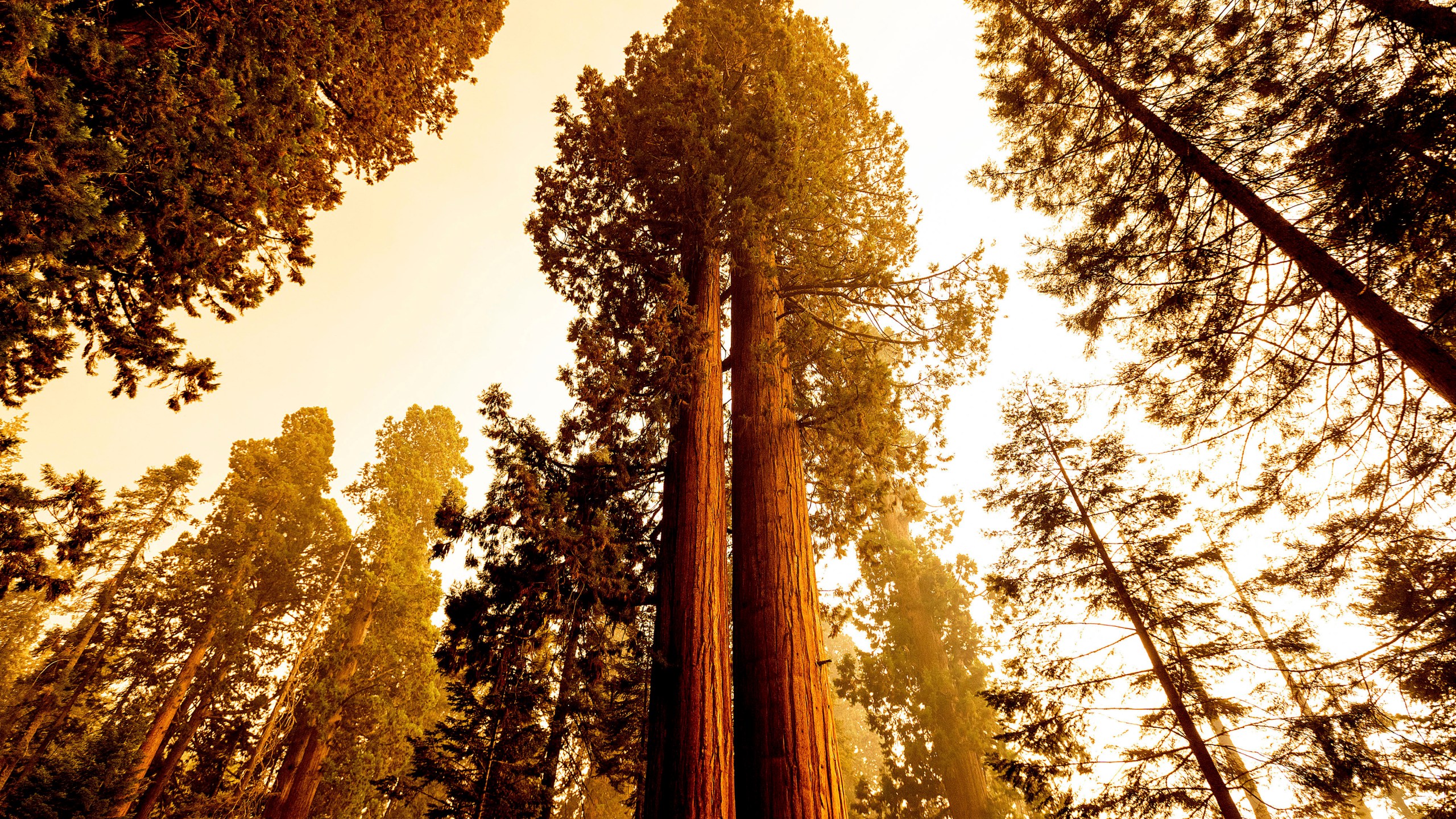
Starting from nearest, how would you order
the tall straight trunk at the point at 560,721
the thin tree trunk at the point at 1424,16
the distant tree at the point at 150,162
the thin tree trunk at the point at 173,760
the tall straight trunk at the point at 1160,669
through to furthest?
the distant tree at the point at 150,162 < the thin tree trunk at the point at 1424,16 < the tall straight trunk at the point at 560,721 < the tall straight trunk at the point at 1160,669 < the thin tree trunk at the point at 173,760

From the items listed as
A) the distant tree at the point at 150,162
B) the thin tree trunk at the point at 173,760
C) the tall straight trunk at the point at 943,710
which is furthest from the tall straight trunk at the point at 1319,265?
the thin tree trunk at the point at 173,760

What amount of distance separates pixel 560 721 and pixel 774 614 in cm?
306

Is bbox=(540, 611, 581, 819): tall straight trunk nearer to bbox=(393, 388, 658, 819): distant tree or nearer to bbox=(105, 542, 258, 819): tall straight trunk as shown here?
bbox=(393, 388, 658, 819): distant tree

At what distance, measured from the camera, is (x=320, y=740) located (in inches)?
453

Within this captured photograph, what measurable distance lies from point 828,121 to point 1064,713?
27.5 feet

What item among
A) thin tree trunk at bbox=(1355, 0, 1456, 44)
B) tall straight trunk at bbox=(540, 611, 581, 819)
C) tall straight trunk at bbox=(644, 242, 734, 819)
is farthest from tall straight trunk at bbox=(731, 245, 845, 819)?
thin tree trunk at bbox=(1355, 0, 1456, 44)

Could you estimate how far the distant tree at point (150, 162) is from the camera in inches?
107

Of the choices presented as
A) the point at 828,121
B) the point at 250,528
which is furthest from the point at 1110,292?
the point at 250,528

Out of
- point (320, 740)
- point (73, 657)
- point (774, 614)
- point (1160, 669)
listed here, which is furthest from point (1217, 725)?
point (73, 657)

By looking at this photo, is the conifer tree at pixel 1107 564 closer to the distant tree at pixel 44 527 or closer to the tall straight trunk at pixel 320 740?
the distant tree at pixel 44 527

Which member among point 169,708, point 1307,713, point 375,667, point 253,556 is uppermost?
point 253,556

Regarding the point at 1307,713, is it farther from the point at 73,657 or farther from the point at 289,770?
the point at 73,657

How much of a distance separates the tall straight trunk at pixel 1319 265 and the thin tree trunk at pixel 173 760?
22.9 metres

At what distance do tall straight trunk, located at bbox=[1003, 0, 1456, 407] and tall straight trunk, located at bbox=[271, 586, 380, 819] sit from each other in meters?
17.1
